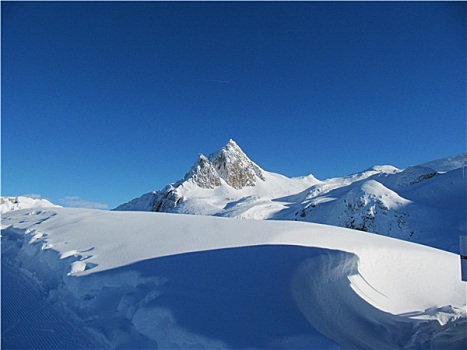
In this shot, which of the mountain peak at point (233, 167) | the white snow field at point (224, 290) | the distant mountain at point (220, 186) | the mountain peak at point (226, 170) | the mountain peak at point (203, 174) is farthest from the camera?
the mountain peak at point (233, 167)

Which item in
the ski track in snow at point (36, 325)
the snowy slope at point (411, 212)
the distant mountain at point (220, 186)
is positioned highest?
the distant mountain at point (220, 186)

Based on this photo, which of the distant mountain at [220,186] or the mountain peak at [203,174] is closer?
the distant mountain at [220,186]

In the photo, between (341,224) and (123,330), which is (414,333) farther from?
(341,224)

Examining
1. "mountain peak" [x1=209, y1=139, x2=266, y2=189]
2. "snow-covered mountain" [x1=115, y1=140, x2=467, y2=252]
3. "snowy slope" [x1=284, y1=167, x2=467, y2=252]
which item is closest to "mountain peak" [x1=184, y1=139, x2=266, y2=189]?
"mountain peak" [x1=209, y1=139, x2=266, y2=189]

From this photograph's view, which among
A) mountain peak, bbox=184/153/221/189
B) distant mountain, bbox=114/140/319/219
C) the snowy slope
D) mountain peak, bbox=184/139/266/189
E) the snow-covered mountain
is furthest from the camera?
mountain peak, bbox=184/139/266/189

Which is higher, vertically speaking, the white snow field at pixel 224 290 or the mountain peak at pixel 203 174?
the mountain peak at pixel 203 174

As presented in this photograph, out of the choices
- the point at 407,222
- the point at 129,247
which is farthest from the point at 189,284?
the point at 407,222

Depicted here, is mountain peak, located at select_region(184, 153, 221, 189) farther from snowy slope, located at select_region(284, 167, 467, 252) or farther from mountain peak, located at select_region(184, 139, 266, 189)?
snowy slope, located at select_region(284, 167, 467, 252)

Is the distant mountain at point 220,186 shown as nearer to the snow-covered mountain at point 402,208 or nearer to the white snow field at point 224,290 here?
the snow-covered mountain at point 402,208

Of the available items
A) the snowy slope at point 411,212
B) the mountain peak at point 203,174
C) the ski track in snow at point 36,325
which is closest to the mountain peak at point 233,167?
the mountain peak at point 203,174
